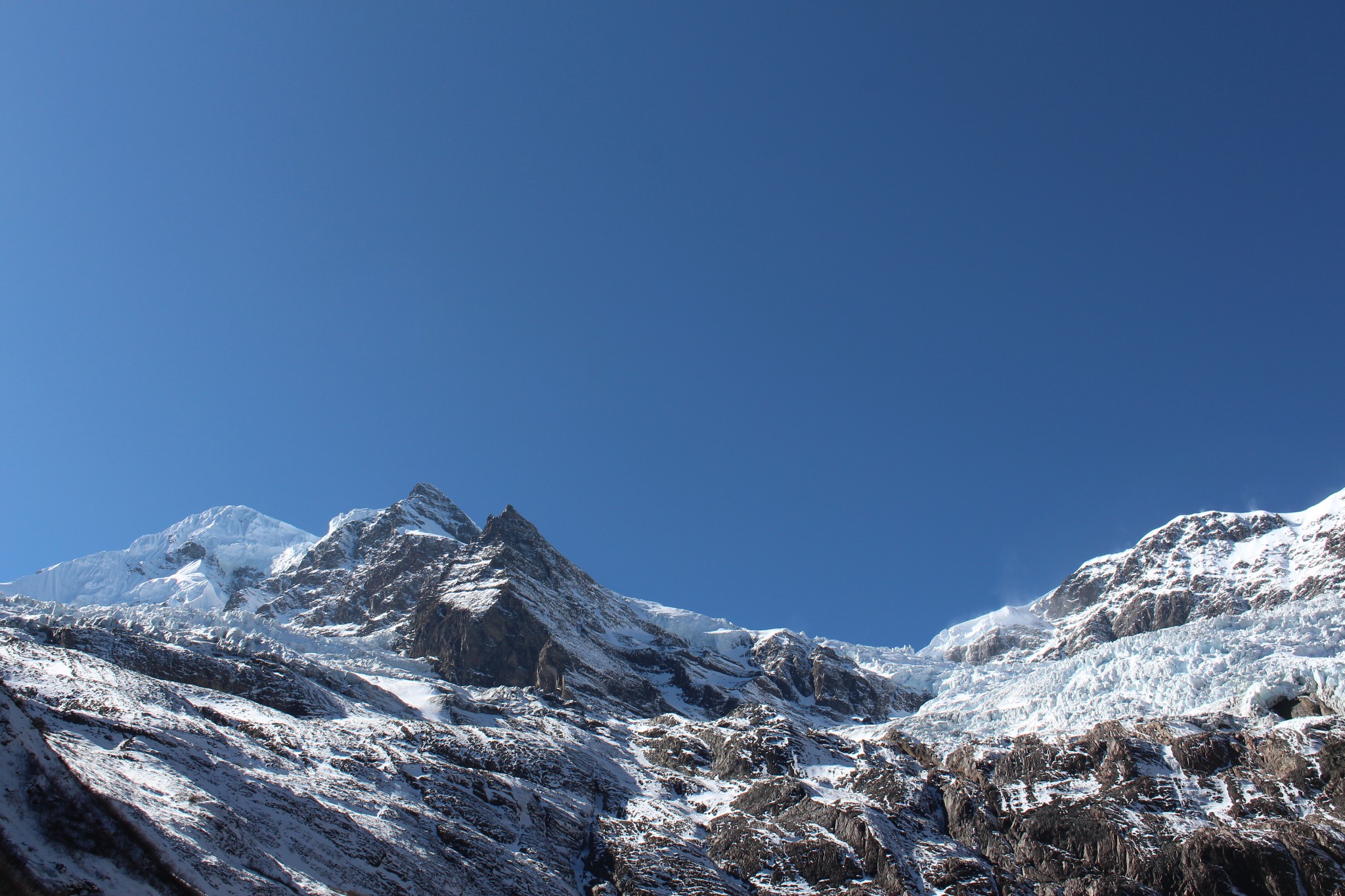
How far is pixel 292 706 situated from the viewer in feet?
351

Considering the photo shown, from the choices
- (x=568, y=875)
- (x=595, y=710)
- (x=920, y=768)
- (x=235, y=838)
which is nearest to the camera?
(x=235, y=838)

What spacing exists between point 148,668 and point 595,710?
270 ft

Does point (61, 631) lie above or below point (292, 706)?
above

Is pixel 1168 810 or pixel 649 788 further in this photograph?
pixel 649 788

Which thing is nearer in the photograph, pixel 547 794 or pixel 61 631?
pixel 547 794

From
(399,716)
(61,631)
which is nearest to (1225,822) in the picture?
(399,716)

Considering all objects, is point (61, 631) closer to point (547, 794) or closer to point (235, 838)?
point (547, 794)

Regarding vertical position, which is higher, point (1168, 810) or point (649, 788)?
point (1168, 810)

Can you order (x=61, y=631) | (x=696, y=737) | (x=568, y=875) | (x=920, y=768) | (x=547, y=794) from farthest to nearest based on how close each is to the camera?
(x=696, y=737)
(x=61, y=631)
(x=920, y=768)
(x=547, y=794)
(x=568, y=875)

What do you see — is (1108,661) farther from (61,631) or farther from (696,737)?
(61,631)

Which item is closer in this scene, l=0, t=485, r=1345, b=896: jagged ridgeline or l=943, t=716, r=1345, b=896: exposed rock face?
l=0, t=485, r=1345, b=896: jagged ridgeline

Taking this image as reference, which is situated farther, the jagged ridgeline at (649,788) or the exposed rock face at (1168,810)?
the exposed rock face at (1168,810)

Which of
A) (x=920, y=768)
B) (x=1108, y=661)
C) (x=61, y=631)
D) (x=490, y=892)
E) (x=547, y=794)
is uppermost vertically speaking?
(x=1108, y=661)

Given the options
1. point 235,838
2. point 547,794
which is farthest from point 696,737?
point 235,838
